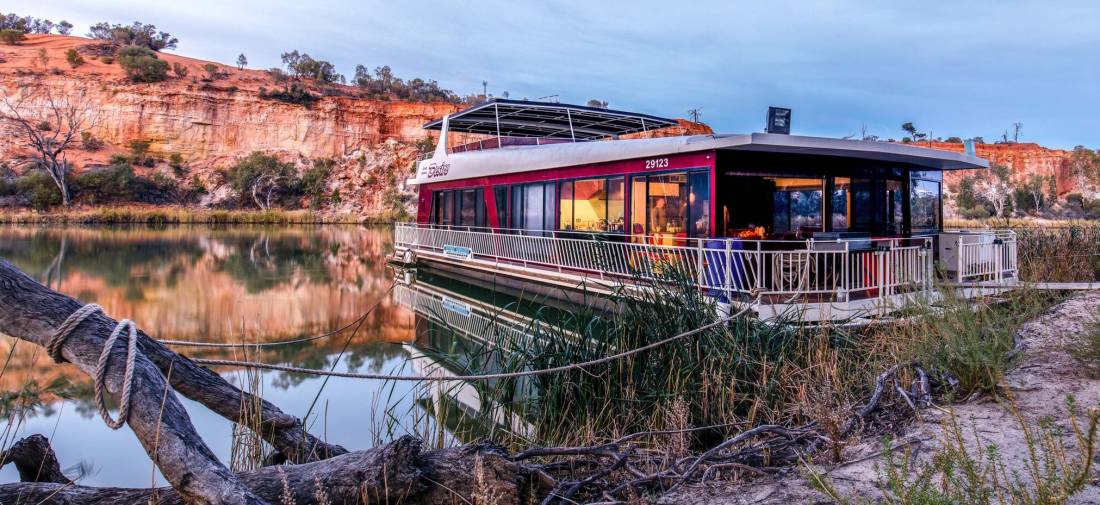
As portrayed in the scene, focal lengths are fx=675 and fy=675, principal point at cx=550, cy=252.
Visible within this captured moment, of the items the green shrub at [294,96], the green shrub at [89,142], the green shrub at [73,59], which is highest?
the green shrub at [73,59]

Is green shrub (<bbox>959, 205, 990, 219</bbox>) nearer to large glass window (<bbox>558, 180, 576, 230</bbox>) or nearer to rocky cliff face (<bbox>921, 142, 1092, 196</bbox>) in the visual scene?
rocky cliff face (<bbox>921, 142, 1092, 196</bbox>)

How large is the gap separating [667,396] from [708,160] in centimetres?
→ 591

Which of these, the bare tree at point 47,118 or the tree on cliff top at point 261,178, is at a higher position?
the bare tree at point 47,118

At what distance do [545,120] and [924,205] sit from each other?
345 inches

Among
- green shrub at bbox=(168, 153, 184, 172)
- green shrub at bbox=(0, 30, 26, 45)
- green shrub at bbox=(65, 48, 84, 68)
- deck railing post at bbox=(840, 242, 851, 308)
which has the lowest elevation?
deck railing post at bbox=(840, 242, 851, 308)

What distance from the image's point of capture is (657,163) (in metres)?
10.6

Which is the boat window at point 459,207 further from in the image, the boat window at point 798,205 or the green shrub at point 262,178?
the green shrub at point 262,178

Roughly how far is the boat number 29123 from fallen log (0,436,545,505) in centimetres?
804

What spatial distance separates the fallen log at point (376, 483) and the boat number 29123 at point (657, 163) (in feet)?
26.4

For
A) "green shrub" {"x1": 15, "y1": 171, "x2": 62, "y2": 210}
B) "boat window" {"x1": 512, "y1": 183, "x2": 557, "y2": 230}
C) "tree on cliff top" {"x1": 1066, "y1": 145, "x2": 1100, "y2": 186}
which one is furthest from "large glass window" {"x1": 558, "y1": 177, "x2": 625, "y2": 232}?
"tree on cliff top" {"x1": 1066, "y1": 145, "x2": 1100, "y2": 186}

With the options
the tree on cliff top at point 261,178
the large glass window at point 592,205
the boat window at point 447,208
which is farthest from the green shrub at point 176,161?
the large glass window at point 592,205

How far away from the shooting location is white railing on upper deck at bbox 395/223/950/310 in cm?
751

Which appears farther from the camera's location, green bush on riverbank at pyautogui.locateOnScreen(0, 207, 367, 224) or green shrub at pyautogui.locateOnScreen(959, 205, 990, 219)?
green shrub at pyautogui.locateOnScreen(959, 205, 990, 219)

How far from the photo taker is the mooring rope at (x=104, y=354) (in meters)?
2.14
